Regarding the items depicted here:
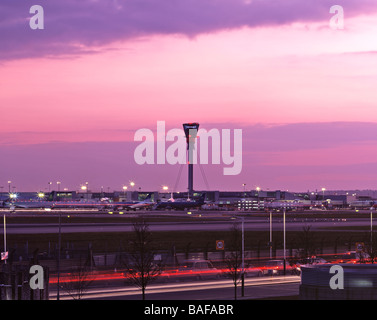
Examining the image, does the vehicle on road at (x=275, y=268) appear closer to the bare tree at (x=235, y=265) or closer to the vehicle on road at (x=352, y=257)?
the bare tree at (x=235, y=265)

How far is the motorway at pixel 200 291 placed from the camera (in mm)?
52750

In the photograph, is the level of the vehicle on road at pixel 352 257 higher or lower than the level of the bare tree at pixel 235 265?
lower

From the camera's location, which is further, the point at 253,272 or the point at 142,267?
the point at 253,272

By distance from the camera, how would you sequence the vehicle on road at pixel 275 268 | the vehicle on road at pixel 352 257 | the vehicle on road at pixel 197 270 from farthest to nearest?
the vehicle on road at pixel 352 257 < the vehicle on road at pixel 275 268 < the vehicle on road at pixel 197 270

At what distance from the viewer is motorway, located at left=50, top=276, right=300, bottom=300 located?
173 ft

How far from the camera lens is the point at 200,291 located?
5653 centimetres

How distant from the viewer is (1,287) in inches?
1451

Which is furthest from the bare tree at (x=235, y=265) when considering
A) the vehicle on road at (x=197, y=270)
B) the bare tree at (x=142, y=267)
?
the bare tree at (x=142, y=267)

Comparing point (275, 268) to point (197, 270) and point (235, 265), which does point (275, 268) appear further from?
point (235, 265)

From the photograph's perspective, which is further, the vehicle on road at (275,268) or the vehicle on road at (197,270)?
the vehicle on road at (275,268)

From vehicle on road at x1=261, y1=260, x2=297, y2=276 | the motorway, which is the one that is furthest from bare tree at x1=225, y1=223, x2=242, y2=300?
vehicle on road at x1=261, y1=260, x2=297, y2=276

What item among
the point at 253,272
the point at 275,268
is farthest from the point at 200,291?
the point at 275,268

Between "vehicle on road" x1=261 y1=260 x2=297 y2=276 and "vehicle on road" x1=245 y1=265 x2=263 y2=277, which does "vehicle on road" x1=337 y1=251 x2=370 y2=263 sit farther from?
"vehicle on road" x1=245 y1=265 x2=263 y2=277

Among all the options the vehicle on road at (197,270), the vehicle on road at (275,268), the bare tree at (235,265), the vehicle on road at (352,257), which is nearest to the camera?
the bare tree at (235,265)
